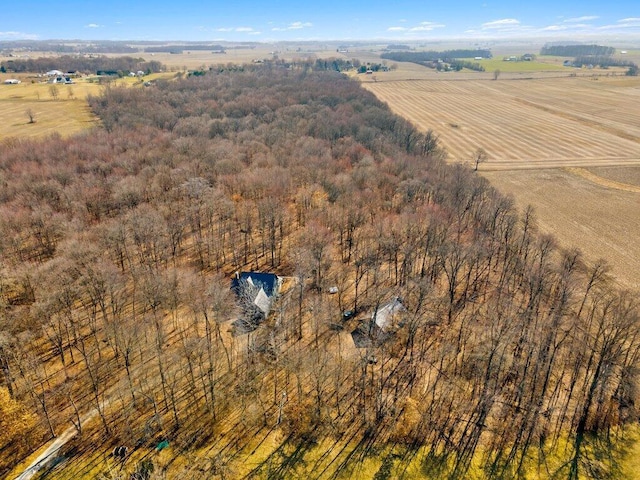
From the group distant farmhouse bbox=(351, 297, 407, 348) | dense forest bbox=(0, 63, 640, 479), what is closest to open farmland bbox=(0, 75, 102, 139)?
dense forest bbox=(0, 63, 640, 479)

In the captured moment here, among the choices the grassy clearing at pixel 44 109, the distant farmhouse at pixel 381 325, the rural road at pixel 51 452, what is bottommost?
the rural road at pixel 51 452

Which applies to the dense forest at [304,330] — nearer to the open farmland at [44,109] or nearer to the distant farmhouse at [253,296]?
the distant farmhouse at [253,296]

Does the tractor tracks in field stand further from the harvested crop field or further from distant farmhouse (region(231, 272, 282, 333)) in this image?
distant farmhouse (region(231, 272, 282, 333))

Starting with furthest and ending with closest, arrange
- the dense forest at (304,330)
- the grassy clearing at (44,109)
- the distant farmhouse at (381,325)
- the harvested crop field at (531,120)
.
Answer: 1. the harvested crop field at (531,120)
2. the grassy clearing at (44,109)
3. the distant farmhouse at (381,325)
4. the dense forest at (304,330)

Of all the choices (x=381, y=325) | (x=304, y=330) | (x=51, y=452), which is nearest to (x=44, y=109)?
(x=304, y=330)

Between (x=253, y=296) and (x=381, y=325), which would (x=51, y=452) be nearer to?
(x=253, y=296)

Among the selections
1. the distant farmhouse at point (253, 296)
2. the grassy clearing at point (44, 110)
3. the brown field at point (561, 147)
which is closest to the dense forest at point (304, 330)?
the distant farmhouse at point (253, 296)
